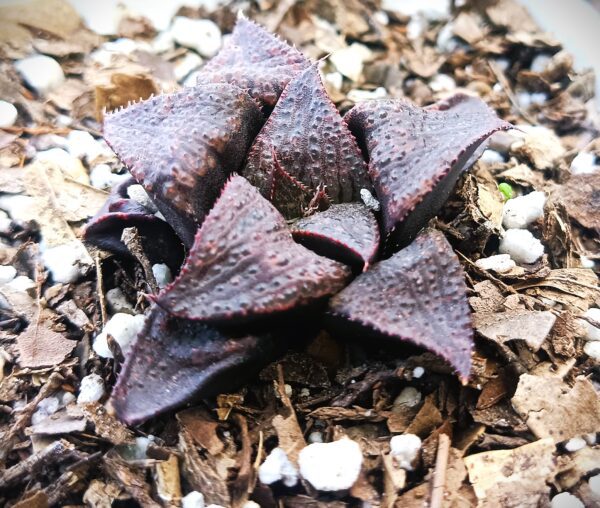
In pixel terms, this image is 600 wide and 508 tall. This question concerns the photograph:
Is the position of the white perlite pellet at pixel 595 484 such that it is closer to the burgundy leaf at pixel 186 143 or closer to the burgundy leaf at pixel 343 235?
the burgundy leaf at pixel 343 235

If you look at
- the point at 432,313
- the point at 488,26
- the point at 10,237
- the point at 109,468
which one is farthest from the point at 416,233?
the point at 488,26

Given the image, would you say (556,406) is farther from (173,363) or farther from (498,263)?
(173,363)

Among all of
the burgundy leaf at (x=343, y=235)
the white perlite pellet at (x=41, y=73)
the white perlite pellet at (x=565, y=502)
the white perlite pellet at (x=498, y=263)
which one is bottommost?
the white perlite pellet at (x=565, y=502)

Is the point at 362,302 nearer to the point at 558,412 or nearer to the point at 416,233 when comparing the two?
the point at 416,233

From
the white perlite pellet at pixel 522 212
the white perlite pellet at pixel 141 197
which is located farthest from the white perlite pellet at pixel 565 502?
the white perlite pellet at pixel 141 197

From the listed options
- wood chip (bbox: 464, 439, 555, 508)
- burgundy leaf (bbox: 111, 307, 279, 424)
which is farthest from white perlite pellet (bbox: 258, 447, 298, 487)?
wood chip (bbox: 464, 439, 555, 508)

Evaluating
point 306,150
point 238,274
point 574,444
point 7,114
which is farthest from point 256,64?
point 574,444
